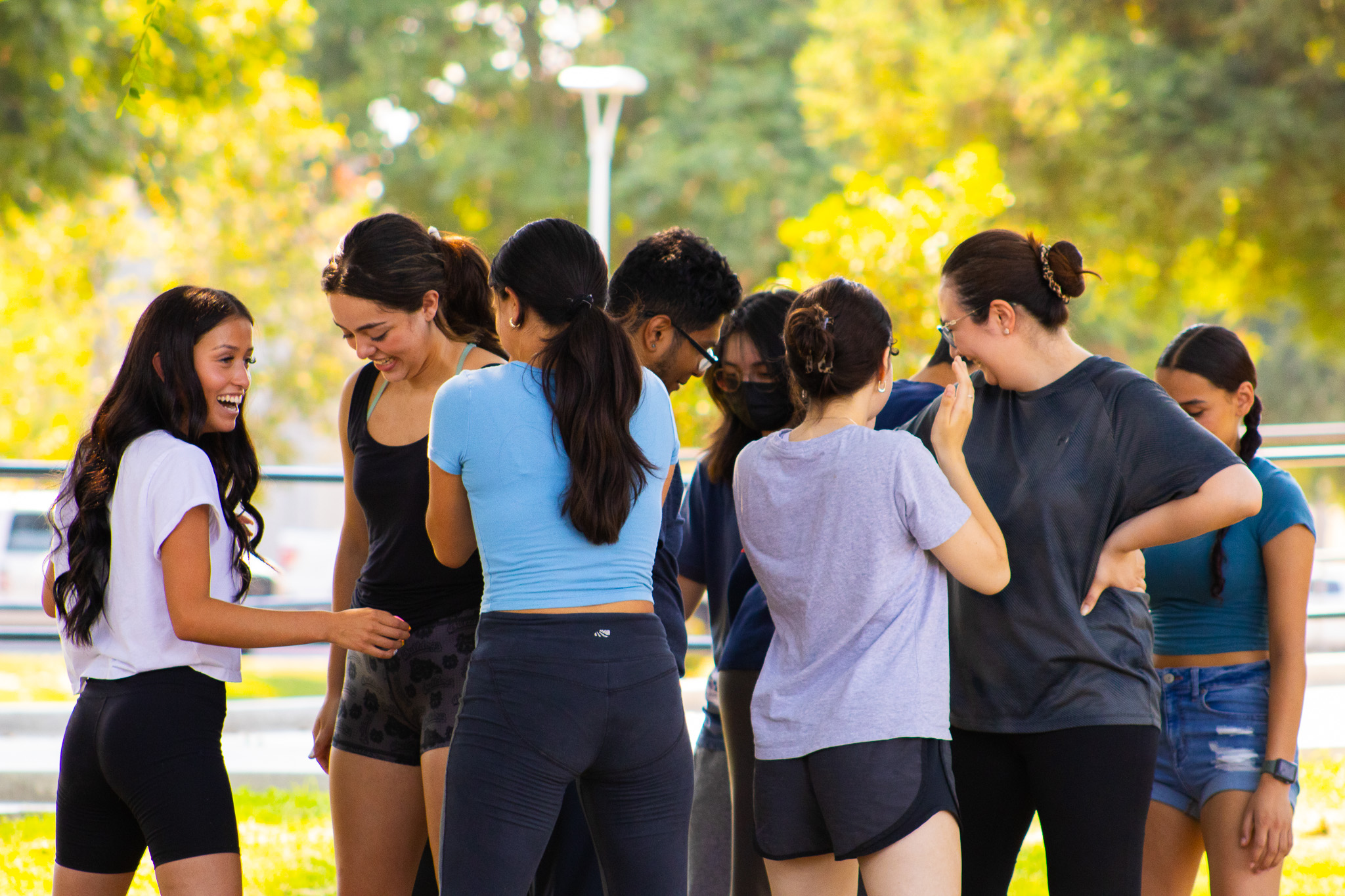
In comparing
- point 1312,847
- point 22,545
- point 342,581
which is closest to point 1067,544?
point 342,581

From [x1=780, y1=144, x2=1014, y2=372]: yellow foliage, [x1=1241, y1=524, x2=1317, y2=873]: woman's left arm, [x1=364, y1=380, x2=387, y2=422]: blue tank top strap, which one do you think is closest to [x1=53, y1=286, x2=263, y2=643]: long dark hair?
[x1=364, y1=380, x2=387, y2=422]: blue tank top strap

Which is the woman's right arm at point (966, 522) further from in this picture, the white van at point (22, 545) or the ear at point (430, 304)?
the white van at point (22, 545)

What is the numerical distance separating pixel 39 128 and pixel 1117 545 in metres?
7.99

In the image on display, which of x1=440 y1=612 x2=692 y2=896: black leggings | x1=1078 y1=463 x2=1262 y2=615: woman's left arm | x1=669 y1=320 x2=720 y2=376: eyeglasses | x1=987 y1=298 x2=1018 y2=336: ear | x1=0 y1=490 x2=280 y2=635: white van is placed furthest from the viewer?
x1=0 y1=490 x2=280 y2=635: white van

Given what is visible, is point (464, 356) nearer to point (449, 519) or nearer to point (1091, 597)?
point (449, 519)

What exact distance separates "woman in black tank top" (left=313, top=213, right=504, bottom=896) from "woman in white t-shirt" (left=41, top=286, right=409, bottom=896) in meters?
0.16

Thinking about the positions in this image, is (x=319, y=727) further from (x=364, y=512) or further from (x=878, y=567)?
(x=878, y=567)

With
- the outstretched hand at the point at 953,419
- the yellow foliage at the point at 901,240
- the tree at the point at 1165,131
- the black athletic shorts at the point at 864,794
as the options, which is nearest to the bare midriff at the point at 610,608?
the black athletic shorts at the point at 864,794

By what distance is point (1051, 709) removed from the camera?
2.35 m

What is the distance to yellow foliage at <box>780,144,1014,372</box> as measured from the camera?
30.9ft

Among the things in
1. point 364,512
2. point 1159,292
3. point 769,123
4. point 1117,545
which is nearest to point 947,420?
point 1117,545

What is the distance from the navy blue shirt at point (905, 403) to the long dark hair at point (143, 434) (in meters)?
1.42

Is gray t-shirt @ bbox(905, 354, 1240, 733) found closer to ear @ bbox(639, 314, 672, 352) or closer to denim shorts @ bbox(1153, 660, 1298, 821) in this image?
denim shorts @ bbox(1153, 660, 1298, 821)

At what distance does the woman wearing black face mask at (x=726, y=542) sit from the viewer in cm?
284
